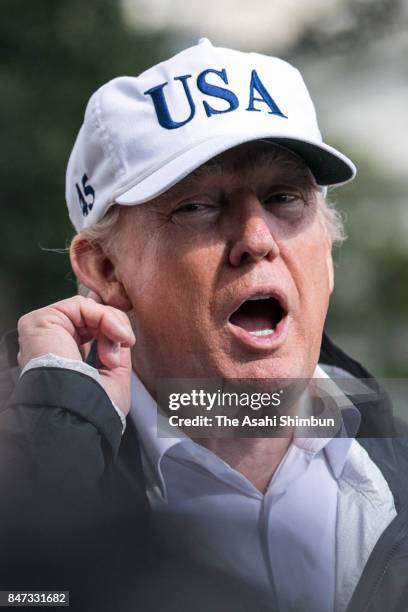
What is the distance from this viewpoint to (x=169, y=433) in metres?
1.52

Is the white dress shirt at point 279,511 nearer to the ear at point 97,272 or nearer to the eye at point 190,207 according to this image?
the ear at point 97,272

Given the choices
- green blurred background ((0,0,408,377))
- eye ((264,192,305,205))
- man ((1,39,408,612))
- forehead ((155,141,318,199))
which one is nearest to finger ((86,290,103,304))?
man ((1,39,408,612))

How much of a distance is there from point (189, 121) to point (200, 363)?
0.42 m

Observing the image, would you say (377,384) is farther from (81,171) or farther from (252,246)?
(81,171)

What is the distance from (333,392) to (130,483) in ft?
1.41

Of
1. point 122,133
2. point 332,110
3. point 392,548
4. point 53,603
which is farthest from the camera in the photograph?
point 332,110

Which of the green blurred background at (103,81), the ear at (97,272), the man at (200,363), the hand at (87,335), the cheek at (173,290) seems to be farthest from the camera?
the green blurred background at (103,81)

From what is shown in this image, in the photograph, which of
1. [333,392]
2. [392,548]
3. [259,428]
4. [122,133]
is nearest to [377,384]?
[333,392]

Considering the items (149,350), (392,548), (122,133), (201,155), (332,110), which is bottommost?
(392,548)

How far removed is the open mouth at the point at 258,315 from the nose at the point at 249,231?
72 mm

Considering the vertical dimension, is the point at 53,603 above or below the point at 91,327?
below

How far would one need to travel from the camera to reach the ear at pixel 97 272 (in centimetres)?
167

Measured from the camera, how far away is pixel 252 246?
1.48 metres

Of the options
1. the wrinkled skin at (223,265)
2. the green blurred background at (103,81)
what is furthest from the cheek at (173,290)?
the green blurred background at (103,81)
